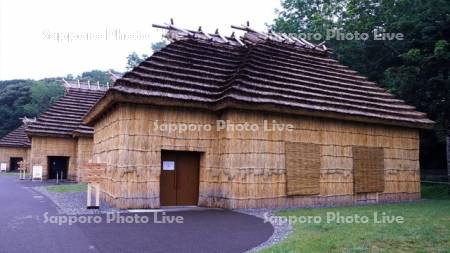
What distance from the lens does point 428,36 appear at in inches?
700

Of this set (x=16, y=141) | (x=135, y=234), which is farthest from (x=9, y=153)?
(x=135, y=234)

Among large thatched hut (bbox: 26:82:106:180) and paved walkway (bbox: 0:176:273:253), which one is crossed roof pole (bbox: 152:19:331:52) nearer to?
paved walkway (bbox: 0:176:273:253)

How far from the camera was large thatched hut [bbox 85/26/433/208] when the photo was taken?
12.7m

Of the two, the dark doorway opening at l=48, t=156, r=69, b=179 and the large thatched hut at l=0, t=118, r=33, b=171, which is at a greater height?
the large thatched hut at l=0, t=118, r=33, b=171

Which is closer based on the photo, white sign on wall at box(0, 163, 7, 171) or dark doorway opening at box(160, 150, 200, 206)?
dark doorway opening at box(160, 150, 200, 206)

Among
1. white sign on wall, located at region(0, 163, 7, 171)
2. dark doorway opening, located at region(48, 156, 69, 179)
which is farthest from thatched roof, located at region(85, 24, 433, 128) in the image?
white sign on wall, located at region(0, 163, 7, 171)

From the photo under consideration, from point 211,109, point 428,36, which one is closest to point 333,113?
point 211,109

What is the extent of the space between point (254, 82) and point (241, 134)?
6.87 feet

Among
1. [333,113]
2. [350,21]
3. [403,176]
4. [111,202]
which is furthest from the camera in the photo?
[350,21]

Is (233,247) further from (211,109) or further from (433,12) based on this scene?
(433,12)

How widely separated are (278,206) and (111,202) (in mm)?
5707

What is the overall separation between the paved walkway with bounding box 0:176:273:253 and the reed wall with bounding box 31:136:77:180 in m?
17.1

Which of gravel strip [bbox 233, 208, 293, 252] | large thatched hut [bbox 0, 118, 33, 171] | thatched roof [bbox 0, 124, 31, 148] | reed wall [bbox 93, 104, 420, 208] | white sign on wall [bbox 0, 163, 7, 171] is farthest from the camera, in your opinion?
white sign on wall [bbox 0, 163, 7, 171]

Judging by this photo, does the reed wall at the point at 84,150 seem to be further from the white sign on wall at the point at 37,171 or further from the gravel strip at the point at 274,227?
the gravel strip at the point at 274,227
